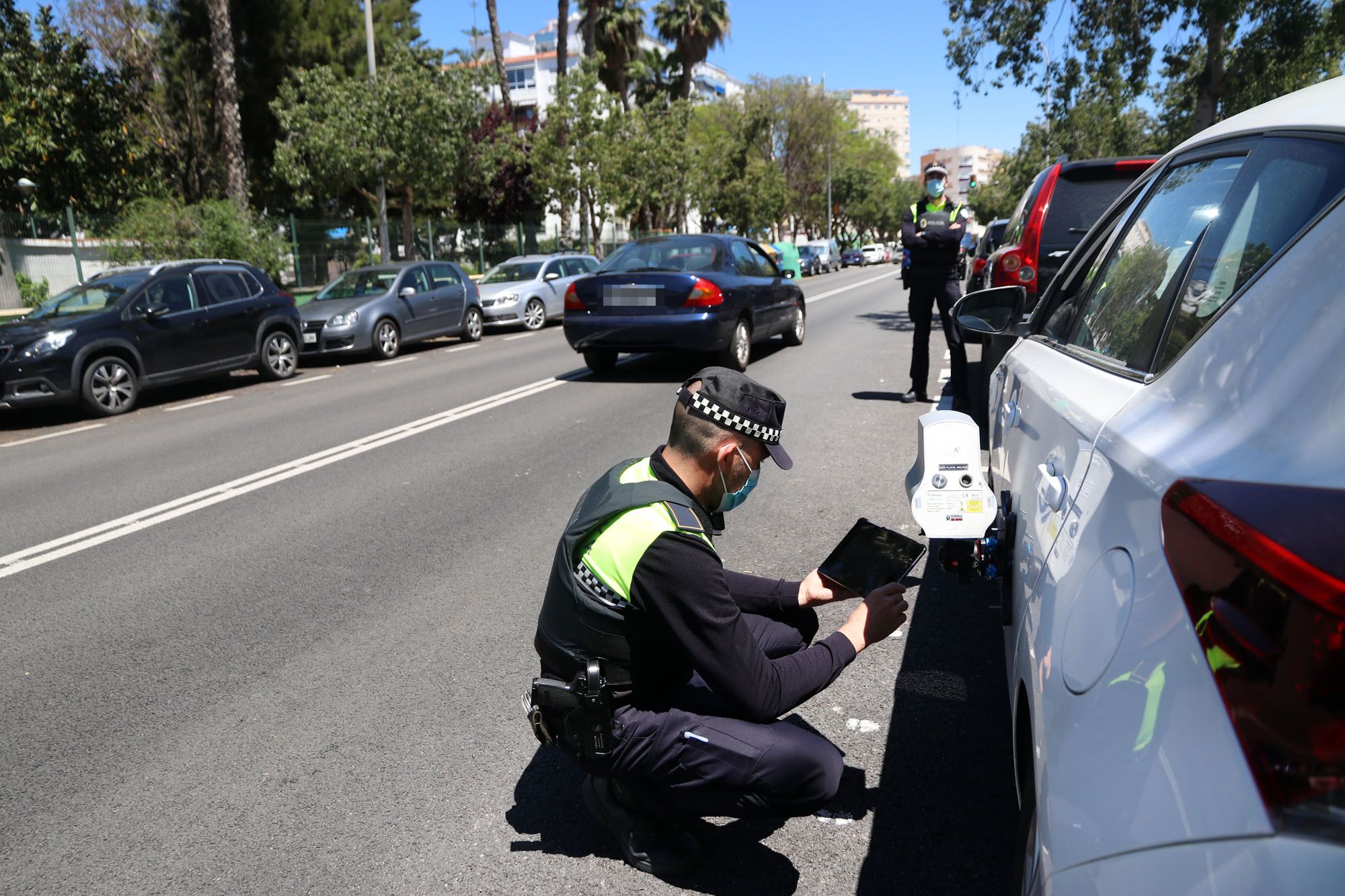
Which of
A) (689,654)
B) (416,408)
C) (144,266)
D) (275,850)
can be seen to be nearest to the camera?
(689,654)

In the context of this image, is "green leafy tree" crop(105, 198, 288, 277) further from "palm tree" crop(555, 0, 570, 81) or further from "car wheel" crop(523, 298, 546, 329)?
"palm tree" crop(555, 0, 570, 81)

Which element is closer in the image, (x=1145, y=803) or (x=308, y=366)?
(x=1145, y=803)

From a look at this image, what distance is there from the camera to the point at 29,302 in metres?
19.0

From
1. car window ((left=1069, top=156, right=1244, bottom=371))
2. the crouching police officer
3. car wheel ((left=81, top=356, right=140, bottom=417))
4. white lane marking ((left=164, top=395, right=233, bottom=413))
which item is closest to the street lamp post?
white lane marking ((left=164, top=395, right=233, bottom=413))

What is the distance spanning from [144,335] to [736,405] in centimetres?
1078

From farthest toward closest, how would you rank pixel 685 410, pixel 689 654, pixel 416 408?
pixel 416 408
pixel 685 410
pixel 689 654

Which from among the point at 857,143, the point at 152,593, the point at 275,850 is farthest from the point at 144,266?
the point at 857,143

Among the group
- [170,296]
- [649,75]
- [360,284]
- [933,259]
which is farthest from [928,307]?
[649,75]

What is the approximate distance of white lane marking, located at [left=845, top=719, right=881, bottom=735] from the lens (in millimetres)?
3352

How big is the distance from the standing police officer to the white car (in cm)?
665

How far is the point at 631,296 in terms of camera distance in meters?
10.9

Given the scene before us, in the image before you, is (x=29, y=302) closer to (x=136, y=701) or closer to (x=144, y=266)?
(x=144, y=266)

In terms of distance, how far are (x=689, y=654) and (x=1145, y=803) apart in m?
1.40

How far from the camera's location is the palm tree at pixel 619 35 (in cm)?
3988
